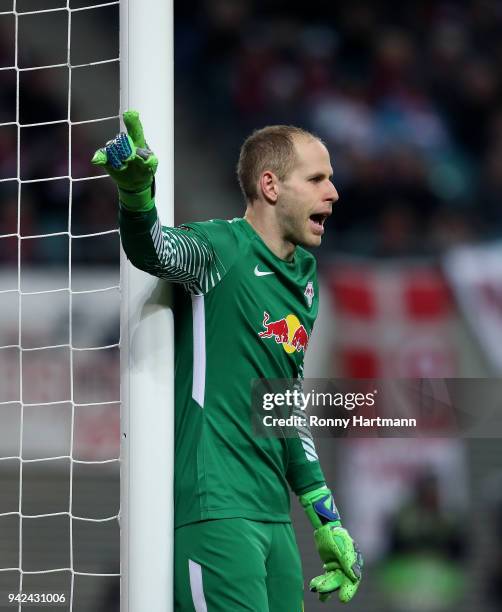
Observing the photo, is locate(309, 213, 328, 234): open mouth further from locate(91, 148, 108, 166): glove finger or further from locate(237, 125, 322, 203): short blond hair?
locate(91, 148, 108, 166): glove finger

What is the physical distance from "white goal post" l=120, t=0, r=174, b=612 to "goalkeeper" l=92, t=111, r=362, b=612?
42 mm

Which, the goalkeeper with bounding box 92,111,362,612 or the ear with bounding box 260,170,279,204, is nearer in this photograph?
the goalkeeper with bounding box 92,111,362,612

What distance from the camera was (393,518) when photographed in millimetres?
5613

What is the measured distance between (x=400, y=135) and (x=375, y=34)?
0.93 meters

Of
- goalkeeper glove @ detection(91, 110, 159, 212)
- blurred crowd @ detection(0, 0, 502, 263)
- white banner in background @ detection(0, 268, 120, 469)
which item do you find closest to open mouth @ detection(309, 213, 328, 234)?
goalkeeper glove @ detection(91, 110, 159, 212)

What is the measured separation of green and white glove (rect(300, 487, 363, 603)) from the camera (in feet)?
Answer: 7.61

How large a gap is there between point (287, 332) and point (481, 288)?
13.6 feet

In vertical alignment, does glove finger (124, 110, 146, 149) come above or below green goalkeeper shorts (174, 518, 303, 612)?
above


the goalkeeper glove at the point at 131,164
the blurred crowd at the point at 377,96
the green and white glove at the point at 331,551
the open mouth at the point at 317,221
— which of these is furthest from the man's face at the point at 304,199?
the blurred crowd at the point at 377,96

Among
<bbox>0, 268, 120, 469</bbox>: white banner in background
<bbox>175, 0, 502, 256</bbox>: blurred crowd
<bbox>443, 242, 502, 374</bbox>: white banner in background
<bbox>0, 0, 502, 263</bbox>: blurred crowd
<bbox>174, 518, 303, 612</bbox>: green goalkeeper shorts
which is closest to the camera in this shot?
<bbox>174, 518, 303, 612</bbox>: green goalkeeper shorts

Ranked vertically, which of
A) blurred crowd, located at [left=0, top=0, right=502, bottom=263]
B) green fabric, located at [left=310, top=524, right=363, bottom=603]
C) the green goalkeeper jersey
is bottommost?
green fabric, located at [left=310, top=524, right=363, bottom=603]

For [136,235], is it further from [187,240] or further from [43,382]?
[43,382]

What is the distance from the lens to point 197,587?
2072 mm

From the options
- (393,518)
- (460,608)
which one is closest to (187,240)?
(393,518)
